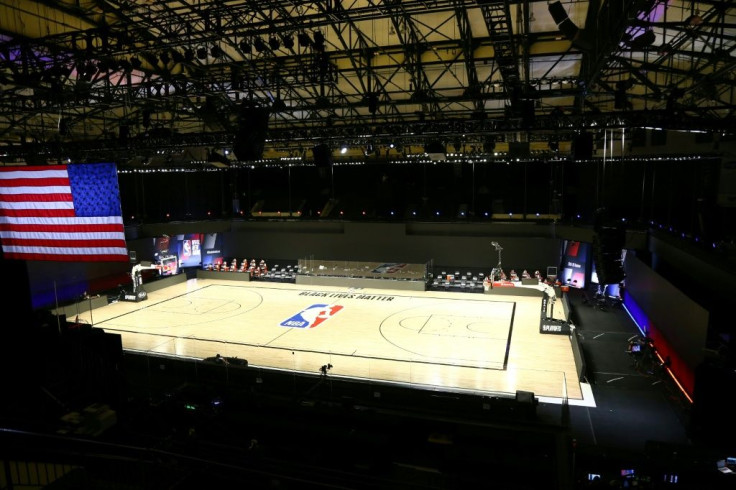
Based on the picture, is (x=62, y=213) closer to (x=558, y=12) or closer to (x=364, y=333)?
(x=364, y=333)

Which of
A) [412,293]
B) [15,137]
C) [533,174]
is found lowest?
[412,293]

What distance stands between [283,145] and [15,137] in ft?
42.5

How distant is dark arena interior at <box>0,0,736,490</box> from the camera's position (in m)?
7.61

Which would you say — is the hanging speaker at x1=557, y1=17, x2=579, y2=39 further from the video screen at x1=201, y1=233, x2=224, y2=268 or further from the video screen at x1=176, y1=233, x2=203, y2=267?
the video screen at x1=201, y1=233, x2=224, y2=268

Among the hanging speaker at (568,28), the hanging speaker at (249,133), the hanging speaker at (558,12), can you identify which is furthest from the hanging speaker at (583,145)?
the hanging speaker at (249,133)

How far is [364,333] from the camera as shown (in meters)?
16.9

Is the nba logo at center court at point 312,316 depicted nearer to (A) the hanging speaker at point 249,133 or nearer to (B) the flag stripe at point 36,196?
(A) the hanging speaker at point 249,133

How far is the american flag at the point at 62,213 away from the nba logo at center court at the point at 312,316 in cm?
799

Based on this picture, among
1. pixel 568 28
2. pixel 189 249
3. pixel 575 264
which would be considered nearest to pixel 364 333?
pixel 568 28

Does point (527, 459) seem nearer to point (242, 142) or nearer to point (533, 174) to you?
point (242, 142)

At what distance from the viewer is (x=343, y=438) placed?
7.80 meters

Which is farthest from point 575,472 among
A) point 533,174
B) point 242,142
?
point 533,174

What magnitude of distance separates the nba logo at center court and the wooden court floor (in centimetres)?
4

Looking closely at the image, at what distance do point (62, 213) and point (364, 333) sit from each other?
9.79 metres
